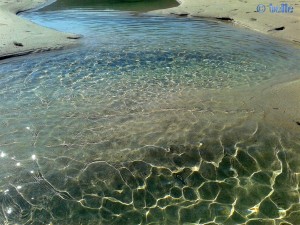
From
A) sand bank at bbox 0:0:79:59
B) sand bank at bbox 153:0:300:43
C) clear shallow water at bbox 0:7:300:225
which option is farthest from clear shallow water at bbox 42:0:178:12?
clear shallow water at bbox 0:7:300:225

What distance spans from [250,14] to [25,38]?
927cm

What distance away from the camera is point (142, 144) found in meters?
5.48

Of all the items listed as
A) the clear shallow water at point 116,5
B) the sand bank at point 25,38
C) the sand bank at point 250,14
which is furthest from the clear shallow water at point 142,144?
the clear shallow water at point 116,5

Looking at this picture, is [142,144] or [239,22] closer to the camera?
[142,144]

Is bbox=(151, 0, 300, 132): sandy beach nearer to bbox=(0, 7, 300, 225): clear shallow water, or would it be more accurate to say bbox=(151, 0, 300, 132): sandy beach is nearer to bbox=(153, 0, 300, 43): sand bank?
bbox=(153, 0, 300, 43): sand bank

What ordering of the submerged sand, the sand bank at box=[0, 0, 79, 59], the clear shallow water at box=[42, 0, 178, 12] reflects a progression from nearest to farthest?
the submerged sand
the sand bank at box=[0, 0, 79, 59]
the clear shallow water at box=[42, 0, 178, 12]

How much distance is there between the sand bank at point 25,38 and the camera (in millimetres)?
9898

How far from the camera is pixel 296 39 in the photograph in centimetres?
1108


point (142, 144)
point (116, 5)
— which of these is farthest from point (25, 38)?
point (116, 5)

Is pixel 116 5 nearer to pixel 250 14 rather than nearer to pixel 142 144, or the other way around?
pixel 250 14

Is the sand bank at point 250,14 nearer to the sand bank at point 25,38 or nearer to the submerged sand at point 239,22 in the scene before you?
the submerged sand at point 239,22

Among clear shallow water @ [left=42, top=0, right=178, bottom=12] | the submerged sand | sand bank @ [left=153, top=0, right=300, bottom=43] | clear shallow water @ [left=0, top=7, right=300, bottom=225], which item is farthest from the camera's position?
clear shallow water @ [left=42, top=0, right=178, bottom=12]

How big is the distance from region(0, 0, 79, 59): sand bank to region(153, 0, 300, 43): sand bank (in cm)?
591

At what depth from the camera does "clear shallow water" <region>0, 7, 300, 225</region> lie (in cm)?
436
